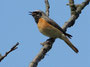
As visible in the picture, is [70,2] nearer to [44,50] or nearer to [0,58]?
[44,50]

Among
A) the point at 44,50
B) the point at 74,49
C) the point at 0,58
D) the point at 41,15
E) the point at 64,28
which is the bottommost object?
the point at 0,58

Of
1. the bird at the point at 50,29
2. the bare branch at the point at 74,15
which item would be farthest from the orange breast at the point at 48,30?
the bare branch at the point at 74,15

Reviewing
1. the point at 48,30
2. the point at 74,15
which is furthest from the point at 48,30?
the point at 74,15

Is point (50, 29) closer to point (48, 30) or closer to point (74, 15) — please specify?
point (48, 30)

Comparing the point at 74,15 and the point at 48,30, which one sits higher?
the point at 48,30

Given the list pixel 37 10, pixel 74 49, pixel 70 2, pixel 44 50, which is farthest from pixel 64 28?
pixel 37 10

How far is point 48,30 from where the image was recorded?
555 centimetres

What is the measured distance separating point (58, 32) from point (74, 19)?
1047 millimetres

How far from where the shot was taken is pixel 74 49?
519 centimetres

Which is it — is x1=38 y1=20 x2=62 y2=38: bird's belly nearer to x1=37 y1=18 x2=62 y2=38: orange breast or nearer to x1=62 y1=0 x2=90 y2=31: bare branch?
x1=37 y1=18 x2=62 y2=38: orange breast

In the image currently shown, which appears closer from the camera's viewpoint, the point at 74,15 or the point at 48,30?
the point at 74,15

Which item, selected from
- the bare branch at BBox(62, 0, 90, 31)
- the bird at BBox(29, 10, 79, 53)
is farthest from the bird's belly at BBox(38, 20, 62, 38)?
the bare branch at BBox(62, 0, 90, 31)

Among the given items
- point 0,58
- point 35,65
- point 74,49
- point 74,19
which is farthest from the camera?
point 74,49

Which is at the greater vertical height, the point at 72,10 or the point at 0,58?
the point at 72,10
